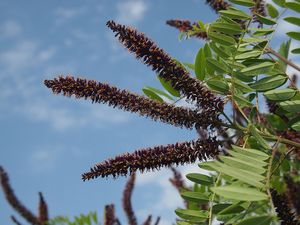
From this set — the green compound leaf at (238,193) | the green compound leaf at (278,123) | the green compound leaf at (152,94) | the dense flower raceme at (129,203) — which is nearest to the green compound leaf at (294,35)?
the green compound leaf at (278,123)

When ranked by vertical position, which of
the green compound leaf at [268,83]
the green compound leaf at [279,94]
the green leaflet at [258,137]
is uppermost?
the green compound leaf at [268,83]

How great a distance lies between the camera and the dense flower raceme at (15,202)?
5.40 meters

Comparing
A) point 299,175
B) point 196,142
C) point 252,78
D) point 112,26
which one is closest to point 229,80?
point 252,78

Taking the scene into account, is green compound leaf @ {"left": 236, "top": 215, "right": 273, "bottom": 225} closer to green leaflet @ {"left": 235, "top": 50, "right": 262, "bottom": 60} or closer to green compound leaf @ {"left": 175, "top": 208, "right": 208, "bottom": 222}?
green compound leaf @ {"left": 175, "top": 208, "right": 208, "bottom": 222}

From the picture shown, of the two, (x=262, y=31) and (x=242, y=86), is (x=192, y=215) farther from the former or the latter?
(x=262, y=31)

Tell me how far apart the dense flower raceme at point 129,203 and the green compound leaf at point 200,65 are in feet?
9.83

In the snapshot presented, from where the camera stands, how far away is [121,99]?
75.9 inches

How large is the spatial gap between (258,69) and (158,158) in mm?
493

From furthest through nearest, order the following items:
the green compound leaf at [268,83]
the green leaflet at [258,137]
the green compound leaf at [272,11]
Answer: the green compound leaf at [272,11]
the green compound leaf at [268,83]
the green leaflet at [258,137]

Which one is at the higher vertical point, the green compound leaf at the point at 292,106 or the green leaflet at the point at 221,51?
the green leaflet at the point at 221,51

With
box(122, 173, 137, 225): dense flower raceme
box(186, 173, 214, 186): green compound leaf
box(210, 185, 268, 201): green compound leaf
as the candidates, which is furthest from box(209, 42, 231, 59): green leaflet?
box(122, 173, 137, 225): dense flower raceme

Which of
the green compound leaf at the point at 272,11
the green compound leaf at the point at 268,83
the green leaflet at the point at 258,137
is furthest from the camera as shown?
the green compound leaf at the point at 272,11

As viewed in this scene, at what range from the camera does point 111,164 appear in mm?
1842

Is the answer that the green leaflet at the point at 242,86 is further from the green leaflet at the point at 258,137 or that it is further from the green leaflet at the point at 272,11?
the green leaflet at the point at 272,11
